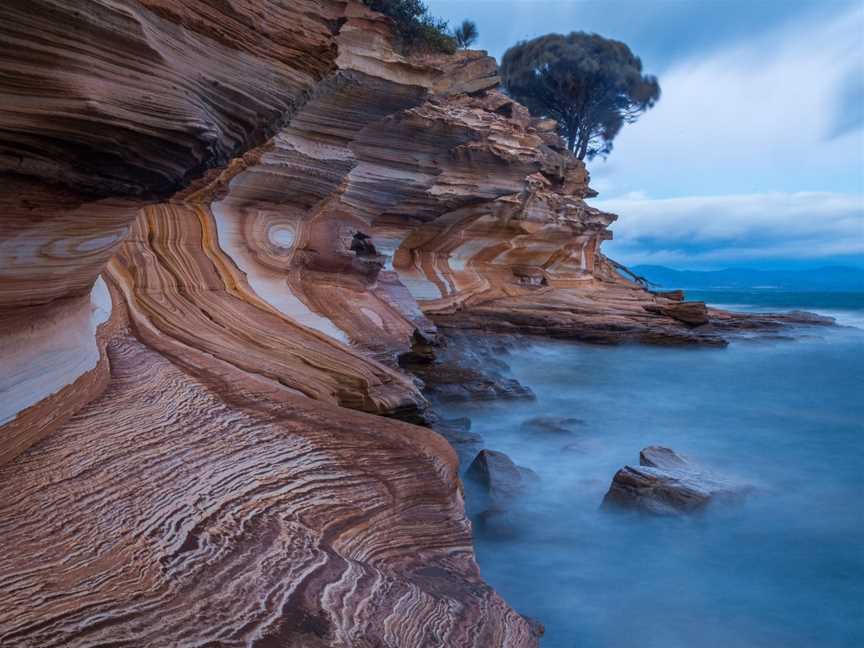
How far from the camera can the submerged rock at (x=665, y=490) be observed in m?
3.71

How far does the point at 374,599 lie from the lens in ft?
5.66

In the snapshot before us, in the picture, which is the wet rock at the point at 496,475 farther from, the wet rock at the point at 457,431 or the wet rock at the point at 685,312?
the wet rock at the point at 685,312

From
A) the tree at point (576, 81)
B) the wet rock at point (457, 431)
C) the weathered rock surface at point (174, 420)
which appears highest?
the tree at point (576, 81)

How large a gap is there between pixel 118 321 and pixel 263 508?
1.97 meters

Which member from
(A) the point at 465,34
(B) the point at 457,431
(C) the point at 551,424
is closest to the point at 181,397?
(B) the point at 457,431

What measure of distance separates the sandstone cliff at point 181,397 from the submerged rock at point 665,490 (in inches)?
55.8

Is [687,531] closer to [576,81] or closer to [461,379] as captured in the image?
[461,379]

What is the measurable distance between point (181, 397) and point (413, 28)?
9861 mm

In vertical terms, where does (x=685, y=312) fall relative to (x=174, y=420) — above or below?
above

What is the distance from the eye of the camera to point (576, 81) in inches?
793

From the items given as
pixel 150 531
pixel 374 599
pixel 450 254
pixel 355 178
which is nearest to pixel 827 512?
pixel 374 599

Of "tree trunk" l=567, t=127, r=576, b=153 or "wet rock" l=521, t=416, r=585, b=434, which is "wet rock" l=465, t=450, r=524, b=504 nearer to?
"wet rock" l=521, t=416, r=585, b=434

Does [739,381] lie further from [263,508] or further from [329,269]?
[263,508]

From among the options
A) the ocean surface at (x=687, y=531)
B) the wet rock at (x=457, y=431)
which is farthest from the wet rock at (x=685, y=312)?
the wet rock at (x=457, y=431)
